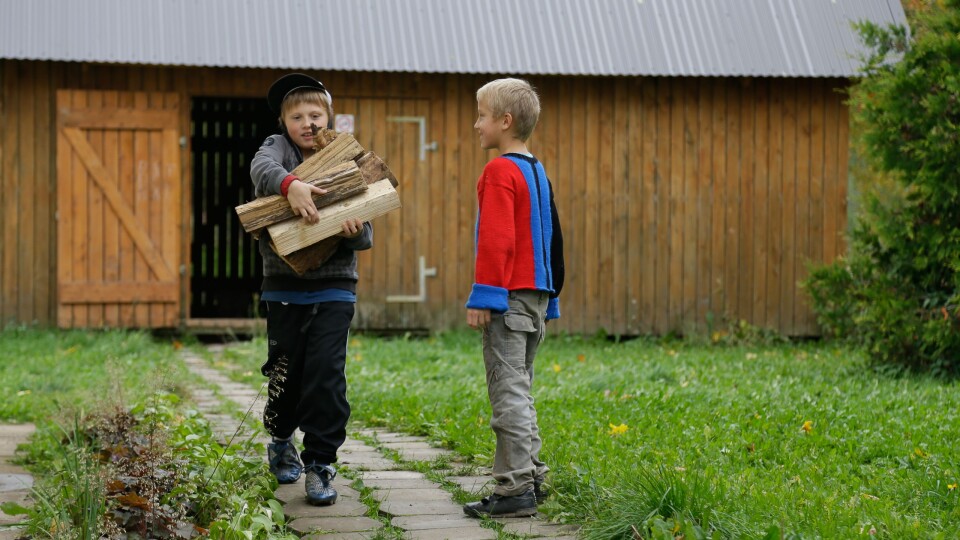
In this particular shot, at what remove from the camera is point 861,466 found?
4801 mm

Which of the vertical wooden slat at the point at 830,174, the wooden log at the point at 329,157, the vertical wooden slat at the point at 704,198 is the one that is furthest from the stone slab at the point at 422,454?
the vertical wooden slat at the point at 830,174

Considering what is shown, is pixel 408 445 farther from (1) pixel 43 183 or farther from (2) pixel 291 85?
(1) pixel 43 183

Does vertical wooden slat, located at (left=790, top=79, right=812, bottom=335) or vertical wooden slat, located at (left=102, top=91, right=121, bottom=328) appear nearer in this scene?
vertical wooden slat, located at (left=102, top=91, right=121, bottom=328)

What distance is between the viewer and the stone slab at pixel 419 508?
416cm

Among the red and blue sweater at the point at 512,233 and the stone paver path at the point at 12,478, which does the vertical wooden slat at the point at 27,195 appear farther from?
the red and blue sweater at the point at 512,233

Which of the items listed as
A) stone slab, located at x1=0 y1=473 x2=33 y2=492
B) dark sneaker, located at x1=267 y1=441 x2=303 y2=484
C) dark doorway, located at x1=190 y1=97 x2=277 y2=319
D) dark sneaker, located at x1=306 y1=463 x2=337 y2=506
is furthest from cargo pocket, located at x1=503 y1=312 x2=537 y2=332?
dark doorway, located at x1=190 y1=97 x2=277 y2=319

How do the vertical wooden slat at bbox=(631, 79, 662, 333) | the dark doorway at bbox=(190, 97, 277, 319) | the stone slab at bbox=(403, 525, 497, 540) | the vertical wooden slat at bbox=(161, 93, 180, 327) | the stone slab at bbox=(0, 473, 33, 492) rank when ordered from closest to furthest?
the stone slab at bbox=(403, 525, 497, 540) → the stone slab at bbox=(0, 473, 33, 492) → the vertical wooden slat at bbox=(161, 93, 180, 327) → the vertical wooden slat at bbox=(631, 79, 662, 333) → the dark doorway at bbox=(190, 97, 277, 319)

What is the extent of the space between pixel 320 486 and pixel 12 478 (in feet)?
4.83

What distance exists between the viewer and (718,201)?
11906 millimetres

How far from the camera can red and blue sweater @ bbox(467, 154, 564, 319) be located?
4.08m

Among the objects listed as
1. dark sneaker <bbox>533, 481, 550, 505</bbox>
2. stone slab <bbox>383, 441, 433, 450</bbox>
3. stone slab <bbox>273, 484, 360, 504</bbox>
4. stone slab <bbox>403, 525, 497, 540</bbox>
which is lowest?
stone slab <bbox>383, 441, 433, 450</bbox>

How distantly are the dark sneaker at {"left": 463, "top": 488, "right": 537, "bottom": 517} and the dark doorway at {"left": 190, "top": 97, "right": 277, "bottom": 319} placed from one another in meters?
9.01

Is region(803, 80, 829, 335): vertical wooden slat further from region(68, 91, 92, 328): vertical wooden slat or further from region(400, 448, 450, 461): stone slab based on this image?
region(400, 448, 450, 461): stone slab

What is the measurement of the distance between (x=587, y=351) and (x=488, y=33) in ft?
10.8
